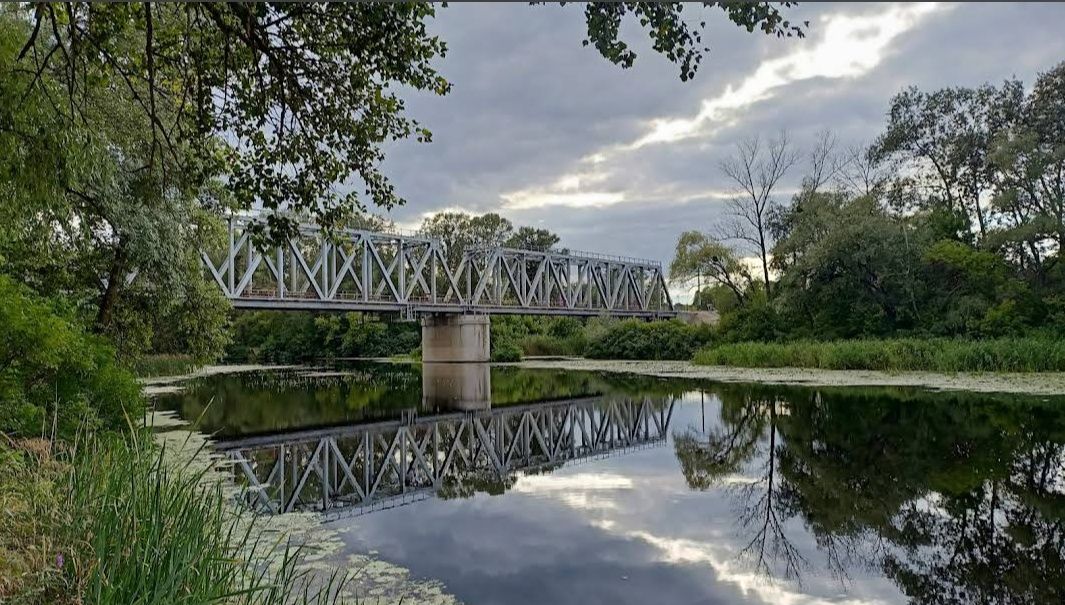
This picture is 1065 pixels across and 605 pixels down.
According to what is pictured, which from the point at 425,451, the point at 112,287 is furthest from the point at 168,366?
the point at 425,451

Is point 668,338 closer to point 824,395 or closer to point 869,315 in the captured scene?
point 869,315

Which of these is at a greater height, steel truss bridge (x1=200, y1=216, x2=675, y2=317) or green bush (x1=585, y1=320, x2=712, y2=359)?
steel truss bridge (x1=200, y1=216, x2=675, y2=317)

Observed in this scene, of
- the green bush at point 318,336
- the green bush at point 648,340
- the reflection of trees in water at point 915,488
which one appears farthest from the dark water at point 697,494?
the green bush at point 318,336

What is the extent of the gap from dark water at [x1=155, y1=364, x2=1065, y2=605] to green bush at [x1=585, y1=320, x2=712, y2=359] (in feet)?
69.5

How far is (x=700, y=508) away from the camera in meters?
8.64

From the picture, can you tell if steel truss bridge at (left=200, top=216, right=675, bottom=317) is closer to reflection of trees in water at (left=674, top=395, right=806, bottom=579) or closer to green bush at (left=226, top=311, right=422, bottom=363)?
green bush at (left=226, top=311, right=422, bottom=363)

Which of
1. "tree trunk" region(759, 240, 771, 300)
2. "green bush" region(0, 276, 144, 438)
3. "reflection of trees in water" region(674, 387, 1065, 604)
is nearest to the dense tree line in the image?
"tree trunk" region(759, 240, 771, 300)

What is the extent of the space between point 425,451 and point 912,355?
2035 cm

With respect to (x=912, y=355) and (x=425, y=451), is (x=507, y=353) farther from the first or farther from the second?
(x=425, y=451)

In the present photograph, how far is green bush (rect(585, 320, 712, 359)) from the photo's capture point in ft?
133

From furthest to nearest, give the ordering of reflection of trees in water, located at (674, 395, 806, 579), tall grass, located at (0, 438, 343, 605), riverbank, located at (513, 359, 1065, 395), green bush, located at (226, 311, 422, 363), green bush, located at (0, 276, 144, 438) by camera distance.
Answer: green bush, located at (226, 311, 422, 363), riverbank, located at (513, 359, 1065, 395), green bush, located at (0, 276, 144, 438), reflection of trees in water, located at (674, 395, 806, 579), tall grass, located at (0, 438, 343, 605)

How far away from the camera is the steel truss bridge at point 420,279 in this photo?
118 ft

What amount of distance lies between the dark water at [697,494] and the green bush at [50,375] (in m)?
2.09

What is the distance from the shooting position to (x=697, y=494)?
9.45 meters
